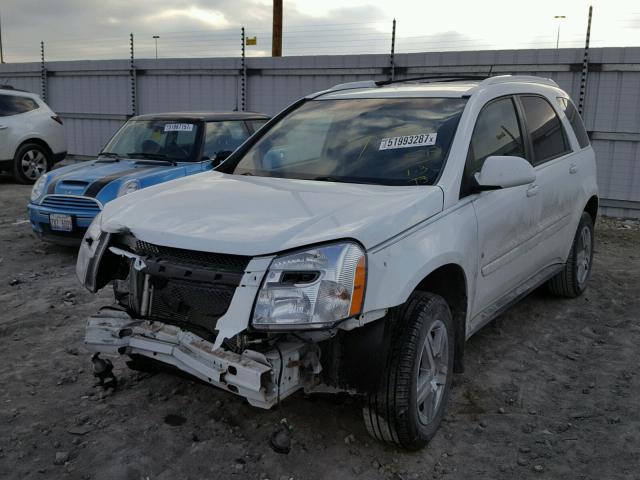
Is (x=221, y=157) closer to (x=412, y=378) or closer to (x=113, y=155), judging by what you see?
(x=113, y=155)

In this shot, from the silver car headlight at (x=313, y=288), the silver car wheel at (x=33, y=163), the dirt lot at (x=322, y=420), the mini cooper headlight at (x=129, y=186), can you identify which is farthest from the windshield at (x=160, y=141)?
the silver car wheel at (x=33, y=163)

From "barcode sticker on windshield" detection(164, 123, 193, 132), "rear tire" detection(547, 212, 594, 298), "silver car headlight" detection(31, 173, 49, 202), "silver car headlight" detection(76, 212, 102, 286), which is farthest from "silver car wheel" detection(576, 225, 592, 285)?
"silver car headlight" detection(31, 173, 49, 202)

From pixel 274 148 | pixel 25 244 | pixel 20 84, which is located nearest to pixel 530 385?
pixel 274 148

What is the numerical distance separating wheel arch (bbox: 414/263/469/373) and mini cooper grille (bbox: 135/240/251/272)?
1046 millimetres

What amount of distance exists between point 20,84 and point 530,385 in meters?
17.1

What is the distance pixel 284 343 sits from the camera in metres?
2.66

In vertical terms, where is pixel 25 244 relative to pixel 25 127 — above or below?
below

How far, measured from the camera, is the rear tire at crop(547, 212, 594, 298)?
17.4ft

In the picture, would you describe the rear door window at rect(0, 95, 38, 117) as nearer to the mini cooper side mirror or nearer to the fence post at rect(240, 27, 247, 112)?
the fence post at rect(240, 27, 247, 112)

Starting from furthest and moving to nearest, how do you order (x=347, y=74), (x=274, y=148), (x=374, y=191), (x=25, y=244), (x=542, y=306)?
1. (x=347, y=74)
2. (x=25, y=244)
3. (x=542, y=306)
4. (x=274, y=148)
5. (x=374, y=191)

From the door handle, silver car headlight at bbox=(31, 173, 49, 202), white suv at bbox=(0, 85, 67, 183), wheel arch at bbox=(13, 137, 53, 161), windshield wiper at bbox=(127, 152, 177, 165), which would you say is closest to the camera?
the door handle

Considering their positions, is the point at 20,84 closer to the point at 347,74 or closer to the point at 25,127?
the point at 25,127

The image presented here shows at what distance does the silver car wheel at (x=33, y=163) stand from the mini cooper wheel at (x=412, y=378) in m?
11.1

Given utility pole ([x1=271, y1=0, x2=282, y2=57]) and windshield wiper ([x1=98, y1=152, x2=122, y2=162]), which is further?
utility pole ([x1=271, y1=0, x2=282, y2=57])
